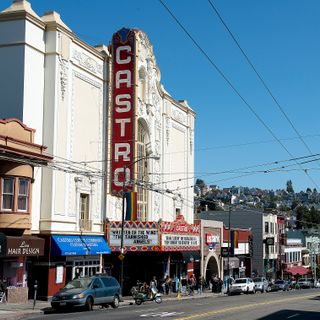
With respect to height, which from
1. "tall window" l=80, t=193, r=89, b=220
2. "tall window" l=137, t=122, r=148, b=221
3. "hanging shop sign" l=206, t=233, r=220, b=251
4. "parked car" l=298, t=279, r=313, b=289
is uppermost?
"tall window" l=137, t=122, r=148, b=221

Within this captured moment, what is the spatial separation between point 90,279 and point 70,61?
15.0m

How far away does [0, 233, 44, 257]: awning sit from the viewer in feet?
101

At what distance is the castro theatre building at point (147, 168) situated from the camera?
1681 inches

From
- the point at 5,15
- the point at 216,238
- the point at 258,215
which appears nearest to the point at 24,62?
the point at 5,15

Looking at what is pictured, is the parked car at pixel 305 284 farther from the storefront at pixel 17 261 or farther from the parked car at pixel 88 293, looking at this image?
the parked car at pixel 88 293

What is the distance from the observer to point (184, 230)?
49.5 metres

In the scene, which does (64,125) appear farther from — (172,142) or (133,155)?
(172,142)

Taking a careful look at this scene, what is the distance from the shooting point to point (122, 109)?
42.8 m

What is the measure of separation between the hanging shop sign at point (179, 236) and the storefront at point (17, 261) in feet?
42.1

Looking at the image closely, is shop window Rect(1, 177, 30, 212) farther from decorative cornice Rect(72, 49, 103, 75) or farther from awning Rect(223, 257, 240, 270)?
awning Rect(223, 257, 240, 270)

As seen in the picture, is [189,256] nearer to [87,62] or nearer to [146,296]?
[146,296]

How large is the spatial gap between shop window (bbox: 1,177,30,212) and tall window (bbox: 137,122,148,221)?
568 inches

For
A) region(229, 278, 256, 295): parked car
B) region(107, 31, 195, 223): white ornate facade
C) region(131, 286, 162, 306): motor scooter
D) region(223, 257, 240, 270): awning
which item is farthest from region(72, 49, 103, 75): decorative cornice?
region(223, 257, 240, 270): awning

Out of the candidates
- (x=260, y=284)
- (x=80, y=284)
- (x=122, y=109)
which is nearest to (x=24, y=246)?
(x=80, y=284)
